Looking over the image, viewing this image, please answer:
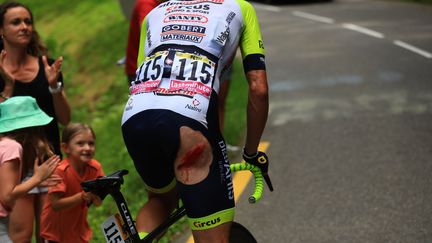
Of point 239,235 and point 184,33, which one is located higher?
point 184,33

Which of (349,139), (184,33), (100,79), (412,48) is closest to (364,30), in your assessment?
(412,48)

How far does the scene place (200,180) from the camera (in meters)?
3.91

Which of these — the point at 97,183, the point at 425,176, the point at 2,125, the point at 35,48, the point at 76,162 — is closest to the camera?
the point at 97,183

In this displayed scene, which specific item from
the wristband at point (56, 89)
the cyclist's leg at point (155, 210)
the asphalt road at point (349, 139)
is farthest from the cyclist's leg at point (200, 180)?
the asphalt road at point (349, 139)

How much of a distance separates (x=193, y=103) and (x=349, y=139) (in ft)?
17.6

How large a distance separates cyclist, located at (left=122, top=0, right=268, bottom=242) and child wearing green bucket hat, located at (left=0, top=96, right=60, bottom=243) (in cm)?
84

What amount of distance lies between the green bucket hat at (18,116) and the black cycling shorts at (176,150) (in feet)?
3.95

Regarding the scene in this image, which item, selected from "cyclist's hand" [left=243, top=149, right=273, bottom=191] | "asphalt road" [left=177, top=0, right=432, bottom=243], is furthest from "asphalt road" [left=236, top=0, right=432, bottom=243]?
"cyclist's hand" [left=243, top=149, right=273, bottom=191]

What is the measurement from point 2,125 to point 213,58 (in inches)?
63.4

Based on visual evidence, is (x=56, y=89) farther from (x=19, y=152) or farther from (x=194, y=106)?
(x=194, y=106)

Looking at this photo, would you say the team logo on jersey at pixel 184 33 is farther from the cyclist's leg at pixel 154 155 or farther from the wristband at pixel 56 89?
the wristband at pixel 56 89

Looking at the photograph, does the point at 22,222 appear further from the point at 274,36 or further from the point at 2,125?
the point at 274,36

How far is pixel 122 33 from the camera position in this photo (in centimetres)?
1767

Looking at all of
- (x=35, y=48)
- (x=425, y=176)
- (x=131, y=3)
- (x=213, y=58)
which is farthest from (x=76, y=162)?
Result: (x=131, y=3)
